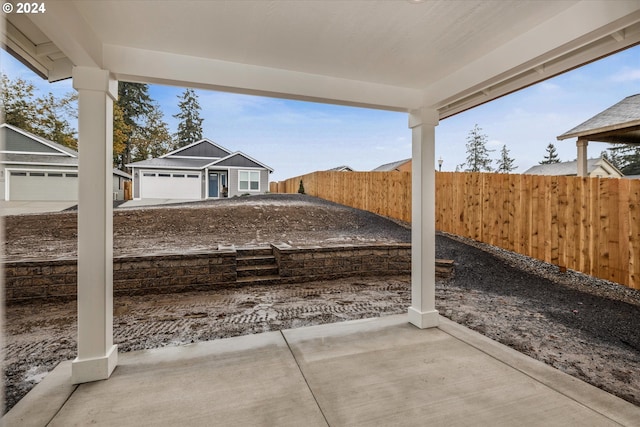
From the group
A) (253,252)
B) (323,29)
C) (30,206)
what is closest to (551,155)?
(253,252)

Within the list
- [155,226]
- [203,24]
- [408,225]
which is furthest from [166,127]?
[203,24]

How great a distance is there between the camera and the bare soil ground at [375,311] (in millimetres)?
2902

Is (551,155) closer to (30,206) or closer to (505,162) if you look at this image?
(505,162)

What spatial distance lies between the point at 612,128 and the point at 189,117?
2339cm

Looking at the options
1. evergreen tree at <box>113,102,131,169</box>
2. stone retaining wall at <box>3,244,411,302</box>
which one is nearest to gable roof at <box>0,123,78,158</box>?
evergreen tree at <box>113,102,131,169</box>

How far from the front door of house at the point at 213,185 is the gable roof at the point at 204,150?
1165 mm

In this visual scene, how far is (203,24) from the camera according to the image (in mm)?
2133

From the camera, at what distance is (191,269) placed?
4852mm

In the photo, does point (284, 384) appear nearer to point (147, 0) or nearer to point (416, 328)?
point (416, 328)

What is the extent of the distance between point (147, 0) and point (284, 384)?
8.97ft

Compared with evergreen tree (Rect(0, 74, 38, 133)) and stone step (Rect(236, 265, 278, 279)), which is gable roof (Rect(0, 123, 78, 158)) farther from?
stone step (Rect(236, 265, 278, 279))

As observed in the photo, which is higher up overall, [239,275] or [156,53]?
[156,53]

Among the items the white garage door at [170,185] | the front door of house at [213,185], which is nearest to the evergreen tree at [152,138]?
the white garage door at [170,185]

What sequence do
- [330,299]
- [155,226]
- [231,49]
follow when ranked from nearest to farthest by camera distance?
[231,49] → [330,299] → [155,226]
